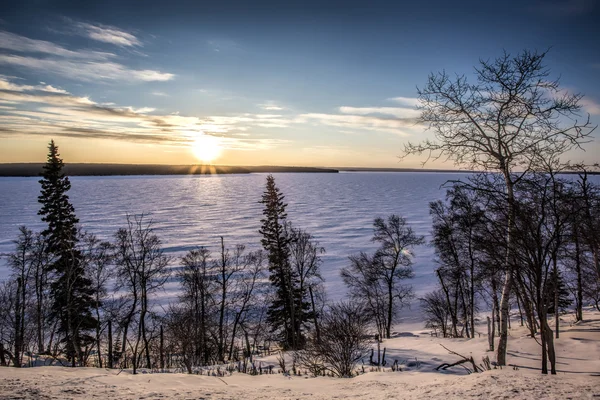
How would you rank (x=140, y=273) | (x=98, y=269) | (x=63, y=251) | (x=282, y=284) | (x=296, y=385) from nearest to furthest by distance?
(x=296, y=385) → (x=140, y=273) → (x=63, y=251) → (x=98, y=269) → (x=282, y=284)

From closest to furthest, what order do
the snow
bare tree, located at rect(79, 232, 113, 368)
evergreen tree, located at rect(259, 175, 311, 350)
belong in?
the snow, bare tree, located at rect(79, 232, 113, 368), evergreen tree, located at rect(259, 175, 311, 350)

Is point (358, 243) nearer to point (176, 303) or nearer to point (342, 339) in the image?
point (176, 303)

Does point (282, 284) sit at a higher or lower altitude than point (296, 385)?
lower

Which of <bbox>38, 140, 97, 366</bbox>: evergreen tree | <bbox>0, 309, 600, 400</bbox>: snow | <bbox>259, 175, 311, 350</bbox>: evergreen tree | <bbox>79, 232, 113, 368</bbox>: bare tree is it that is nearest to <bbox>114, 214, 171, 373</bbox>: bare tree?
<bbox>79, 232, 113, 368</bbox>: bare tree

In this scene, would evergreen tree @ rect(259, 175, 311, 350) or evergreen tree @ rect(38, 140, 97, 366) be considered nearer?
evergreen tree @ rect(38, 140, 97, 366)

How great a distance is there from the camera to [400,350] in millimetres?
18922

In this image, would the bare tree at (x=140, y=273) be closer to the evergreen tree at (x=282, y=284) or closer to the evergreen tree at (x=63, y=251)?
the evergreen tree at (x=63, y=251)

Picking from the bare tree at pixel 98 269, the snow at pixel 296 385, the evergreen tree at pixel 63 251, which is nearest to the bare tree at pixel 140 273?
the bare tree at pixel 98 269

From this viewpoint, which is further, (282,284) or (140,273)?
(282,284)

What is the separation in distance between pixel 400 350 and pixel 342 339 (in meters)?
7.51

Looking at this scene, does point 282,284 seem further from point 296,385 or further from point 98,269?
point 296,385

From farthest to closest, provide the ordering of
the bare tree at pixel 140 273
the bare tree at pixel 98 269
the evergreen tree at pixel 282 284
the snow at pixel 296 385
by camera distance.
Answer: the evergreen tree at pixel 282 284 < the bare tree at pixel 98 269 < the bare tree at pixel 140 273 < the snow at pixel 296 385

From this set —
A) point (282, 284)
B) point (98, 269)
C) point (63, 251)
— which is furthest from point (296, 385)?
point (98, 269)

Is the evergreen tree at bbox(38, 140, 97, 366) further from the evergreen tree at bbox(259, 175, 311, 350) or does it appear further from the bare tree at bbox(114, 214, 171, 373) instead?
the evergreen tree at bbox(259, 175, 311, 350)
